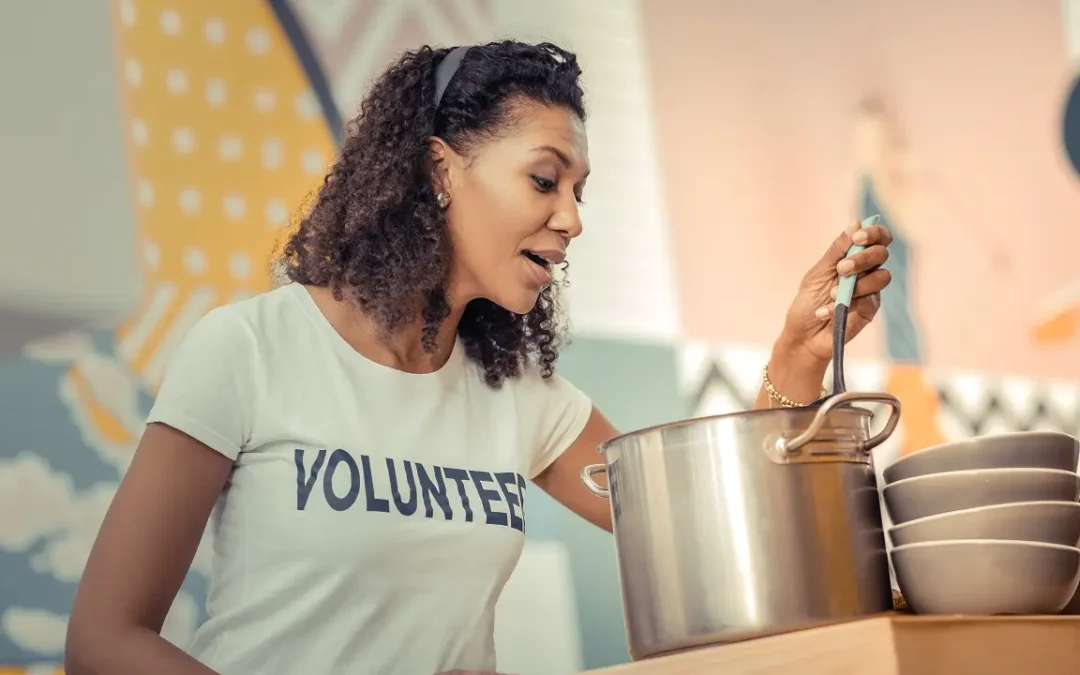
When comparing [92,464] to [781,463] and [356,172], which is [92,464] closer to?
[356,172]

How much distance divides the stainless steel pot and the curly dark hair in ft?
1.91

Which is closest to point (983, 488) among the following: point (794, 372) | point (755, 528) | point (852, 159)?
point (755, 528)

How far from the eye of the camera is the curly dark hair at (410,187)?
1317 mm

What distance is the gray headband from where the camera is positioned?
4.52 feet

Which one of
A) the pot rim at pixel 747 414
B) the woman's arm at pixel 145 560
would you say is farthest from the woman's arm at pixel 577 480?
the pot rim at pixel 747 414

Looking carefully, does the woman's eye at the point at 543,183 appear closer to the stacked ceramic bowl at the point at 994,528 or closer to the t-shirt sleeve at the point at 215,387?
the t-shirt sleeve at the point at 215,387

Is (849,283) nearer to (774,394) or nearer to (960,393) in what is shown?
(774,394)

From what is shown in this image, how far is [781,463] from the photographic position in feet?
2.46

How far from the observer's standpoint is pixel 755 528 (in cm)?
74

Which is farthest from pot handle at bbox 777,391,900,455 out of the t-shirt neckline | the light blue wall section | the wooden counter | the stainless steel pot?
the light blue wall section

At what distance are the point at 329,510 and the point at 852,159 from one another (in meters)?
1.76

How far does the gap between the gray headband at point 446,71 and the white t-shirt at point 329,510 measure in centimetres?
29

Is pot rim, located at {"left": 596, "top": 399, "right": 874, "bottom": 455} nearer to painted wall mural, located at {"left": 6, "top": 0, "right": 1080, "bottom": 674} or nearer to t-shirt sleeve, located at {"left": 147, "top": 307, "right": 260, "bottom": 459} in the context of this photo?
t-shirt sleeve, located at {"left": 147, "top": 307, "right": 260, "bottom": 459}

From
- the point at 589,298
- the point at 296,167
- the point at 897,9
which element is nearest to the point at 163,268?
the point at 296,167
